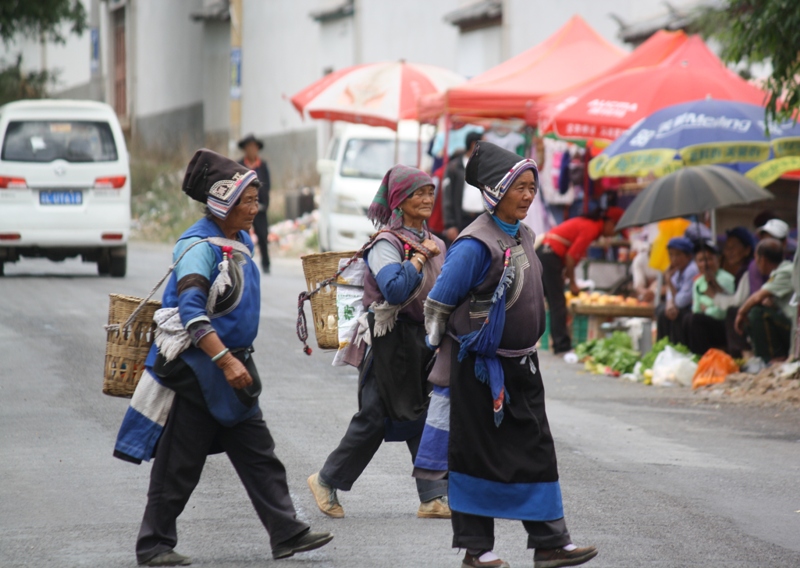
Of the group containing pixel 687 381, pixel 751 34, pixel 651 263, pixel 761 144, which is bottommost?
pixel 687 381

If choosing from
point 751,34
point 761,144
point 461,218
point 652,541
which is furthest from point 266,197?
point 652,541

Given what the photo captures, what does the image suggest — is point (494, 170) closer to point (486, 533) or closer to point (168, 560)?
point (486, 533)

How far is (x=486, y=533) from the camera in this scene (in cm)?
506

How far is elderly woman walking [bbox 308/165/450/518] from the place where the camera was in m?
6.02

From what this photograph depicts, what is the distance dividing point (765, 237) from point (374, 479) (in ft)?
19.6

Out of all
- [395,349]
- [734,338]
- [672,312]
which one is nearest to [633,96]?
[672,312]

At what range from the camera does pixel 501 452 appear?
16.5 ft

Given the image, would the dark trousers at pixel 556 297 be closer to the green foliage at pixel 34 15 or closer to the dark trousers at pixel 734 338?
the dark trousers at pixel 734 338

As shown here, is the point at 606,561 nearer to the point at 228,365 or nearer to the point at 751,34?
the point at 228,365

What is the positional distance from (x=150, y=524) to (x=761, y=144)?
26.3 feet

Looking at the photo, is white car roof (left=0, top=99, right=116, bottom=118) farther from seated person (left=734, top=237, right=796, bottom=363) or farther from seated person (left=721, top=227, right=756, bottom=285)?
seated person (left=734, top=237, right=796, bottom=363)

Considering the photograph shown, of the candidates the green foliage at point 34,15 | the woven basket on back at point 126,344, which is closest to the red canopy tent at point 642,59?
the woven basket on back at point 126,344

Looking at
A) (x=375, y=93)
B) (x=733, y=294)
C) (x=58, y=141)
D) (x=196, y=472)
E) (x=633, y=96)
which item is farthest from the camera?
(x=375, y=93)

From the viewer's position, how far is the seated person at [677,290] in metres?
11.7
